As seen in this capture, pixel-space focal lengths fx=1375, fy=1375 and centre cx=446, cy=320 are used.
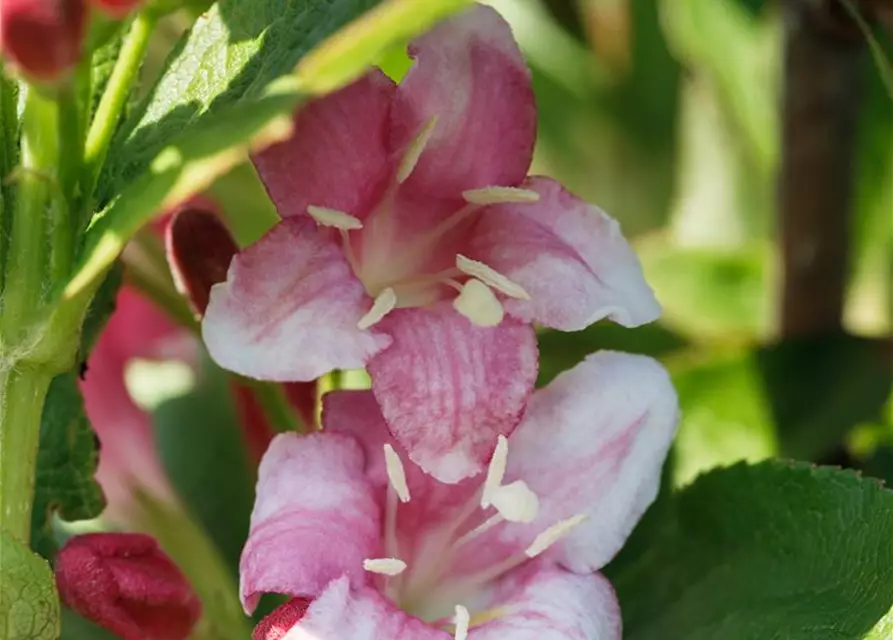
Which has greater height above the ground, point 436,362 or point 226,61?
point 226,61

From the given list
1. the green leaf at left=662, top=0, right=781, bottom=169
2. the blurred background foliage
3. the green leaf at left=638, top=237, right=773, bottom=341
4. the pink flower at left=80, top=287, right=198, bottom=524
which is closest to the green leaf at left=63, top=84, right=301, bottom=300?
the blurred background foliage

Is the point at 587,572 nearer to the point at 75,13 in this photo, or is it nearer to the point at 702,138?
the point at 75,13

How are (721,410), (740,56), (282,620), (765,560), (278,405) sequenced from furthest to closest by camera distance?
(740,56)
(721,410)
(278,405)
(765,560)
(282,620)

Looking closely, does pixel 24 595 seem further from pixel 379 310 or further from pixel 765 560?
pixel 765 560

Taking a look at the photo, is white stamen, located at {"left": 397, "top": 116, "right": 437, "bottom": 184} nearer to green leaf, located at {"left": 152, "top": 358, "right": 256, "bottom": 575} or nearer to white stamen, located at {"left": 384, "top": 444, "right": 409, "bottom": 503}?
white stamen, located at {"left": 384, "top": 444, "right": 409, "bottom": 503}

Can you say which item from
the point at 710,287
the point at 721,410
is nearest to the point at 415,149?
the point at 721,410

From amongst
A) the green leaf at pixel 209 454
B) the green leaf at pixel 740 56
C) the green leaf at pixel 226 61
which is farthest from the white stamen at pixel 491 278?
the green leaf at pixel 740 56

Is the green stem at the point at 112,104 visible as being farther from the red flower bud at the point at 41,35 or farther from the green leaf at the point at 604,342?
the green leaf at the point at 604,342
